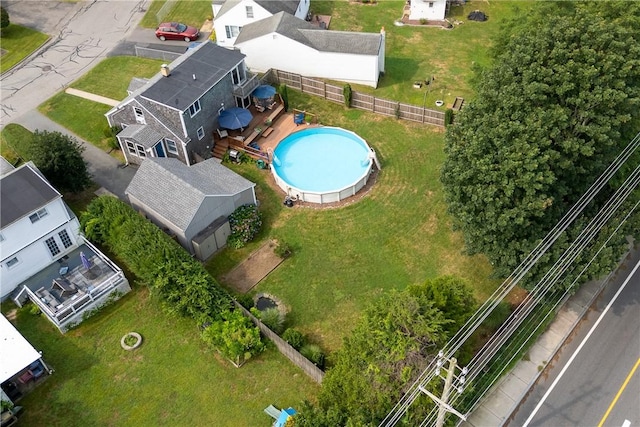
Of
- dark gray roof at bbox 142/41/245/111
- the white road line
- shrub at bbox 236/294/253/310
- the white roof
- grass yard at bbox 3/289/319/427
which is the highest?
dark gray roof at bbox 142/41/245/111

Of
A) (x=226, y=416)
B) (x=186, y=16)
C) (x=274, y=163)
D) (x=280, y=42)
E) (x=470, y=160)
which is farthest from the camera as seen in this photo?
(x=186, y=16)

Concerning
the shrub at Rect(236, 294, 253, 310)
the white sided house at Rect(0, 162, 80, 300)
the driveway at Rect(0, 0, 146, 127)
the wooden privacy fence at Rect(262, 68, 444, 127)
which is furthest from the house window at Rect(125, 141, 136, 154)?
the shrub at Rect(236, 294, 253, 310)

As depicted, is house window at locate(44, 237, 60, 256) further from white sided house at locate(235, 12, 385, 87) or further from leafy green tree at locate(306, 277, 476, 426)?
white sided house at locate(235, 12, 385, 87)

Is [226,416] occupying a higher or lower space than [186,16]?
lower

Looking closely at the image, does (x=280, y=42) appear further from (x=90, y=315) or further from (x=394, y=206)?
(x=90, y=315)

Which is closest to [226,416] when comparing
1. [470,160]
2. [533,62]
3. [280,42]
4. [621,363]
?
[470,160]
